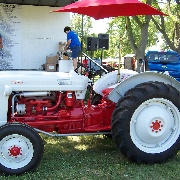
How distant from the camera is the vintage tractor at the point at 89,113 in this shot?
4180 mm

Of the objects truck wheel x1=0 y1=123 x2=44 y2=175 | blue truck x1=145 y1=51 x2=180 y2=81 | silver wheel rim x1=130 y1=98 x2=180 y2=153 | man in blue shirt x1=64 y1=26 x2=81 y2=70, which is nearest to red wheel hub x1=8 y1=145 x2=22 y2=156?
truck wheel x1=0 y1=123 x2=44 y2=175

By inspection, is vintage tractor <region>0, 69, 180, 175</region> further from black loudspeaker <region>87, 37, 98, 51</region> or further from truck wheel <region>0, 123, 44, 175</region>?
black loudspeaker <region>87, 37, 98, 51</region>

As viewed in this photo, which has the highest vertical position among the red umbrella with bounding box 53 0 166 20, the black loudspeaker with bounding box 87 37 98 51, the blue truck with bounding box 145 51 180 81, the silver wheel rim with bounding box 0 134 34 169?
the red umbrella with bounding box 53 0 166 20

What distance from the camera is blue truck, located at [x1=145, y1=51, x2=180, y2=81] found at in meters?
14.2

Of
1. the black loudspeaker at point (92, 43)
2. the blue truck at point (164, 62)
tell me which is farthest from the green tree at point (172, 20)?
the black loudspeaker at point (92, 43)

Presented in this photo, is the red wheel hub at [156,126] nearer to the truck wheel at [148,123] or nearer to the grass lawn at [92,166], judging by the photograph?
the truck wheel at [148,123]

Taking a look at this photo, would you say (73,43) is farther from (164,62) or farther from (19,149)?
(19,149)

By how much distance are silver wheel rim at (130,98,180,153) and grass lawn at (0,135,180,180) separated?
0.23 meters

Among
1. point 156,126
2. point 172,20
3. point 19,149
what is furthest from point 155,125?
point 172,20

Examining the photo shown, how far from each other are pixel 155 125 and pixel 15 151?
160 cm

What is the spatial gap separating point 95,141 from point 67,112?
41.7 inches

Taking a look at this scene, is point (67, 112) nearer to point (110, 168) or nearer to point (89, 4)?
point (110, 168)

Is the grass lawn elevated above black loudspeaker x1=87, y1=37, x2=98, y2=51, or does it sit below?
below

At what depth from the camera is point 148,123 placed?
14.3ft
